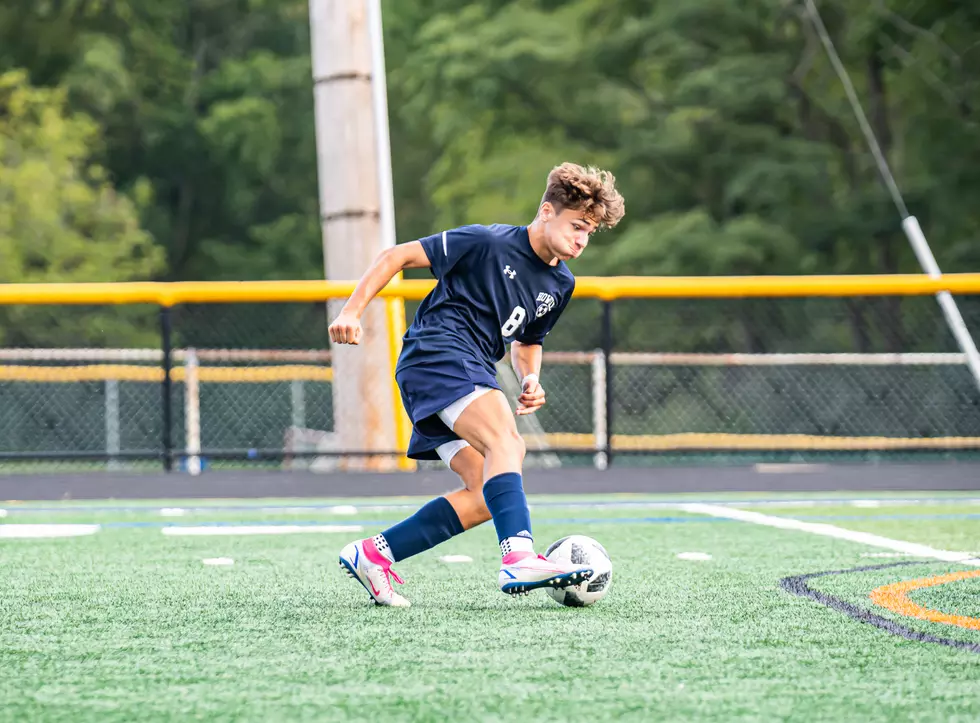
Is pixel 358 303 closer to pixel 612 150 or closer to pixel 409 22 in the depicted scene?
pixel 612 150

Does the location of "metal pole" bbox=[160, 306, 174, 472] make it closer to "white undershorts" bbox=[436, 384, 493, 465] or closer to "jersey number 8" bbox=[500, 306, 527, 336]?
"jersey number 8" bbox=[500, 306, 527, 336]

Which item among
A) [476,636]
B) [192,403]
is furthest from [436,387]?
[192,403]

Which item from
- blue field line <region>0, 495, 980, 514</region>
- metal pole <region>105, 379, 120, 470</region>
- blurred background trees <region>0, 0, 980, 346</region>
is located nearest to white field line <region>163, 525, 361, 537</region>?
blue field line <region>0, 495, 980, 514</region>

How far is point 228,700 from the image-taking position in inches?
116

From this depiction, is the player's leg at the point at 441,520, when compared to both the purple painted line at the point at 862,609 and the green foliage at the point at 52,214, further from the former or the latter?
the green foliage at the point at 52,214

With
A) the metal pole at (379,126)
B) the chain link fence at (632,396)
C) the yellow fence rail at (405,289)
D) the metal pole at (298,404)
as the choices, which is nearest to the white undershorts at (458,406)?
the yellow fence rail at (405,289)

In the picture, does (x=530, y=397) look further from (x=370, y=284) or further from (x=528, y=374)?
(x=370, y=284)

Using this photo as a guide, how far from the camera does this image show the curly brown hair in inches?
175

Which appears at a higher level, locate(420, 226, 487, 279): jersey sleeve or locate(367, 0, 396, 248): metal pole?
locate(367, 0, 396, 248): metal pole

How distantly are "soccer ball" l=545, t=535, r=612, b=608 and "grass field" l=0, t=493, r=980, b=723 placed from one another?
4cm

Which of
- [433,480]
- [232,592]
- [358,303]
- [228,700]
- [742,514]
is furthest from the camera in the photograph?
[433,480]

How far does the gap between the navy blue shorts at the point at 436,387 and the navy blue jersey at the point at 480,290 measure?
45 millimetres

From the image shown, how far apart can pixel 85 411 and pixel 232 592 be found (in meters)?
12.2

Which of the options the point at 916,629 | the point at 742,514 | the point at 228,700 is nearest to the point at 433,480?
the point at 742,514
